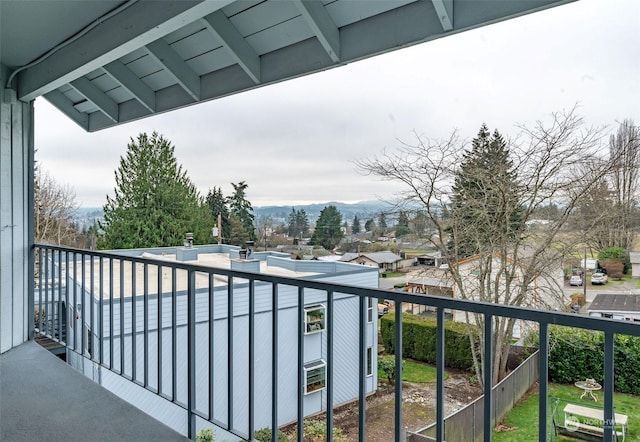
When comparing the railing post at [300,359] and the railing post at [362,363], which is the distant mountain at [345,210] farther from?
the railing post at [362,363]

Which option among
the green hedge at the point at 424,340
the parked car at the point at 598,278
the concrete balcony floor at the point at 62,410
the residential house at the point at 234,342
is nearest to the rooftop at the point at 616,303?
the parked car at the point at 598,278

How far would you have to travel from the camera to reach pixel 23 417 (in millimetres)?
1961

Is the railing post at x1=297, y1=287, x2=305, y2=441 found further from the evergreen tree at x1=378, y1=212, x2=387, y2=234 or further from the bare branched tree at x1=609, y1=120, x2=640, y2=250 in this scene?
the evergreen tree at x1=378, y1=212, x2=387, y2=234

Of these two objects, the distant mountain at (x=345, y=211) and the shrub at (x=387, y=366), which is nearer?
the shrub at (x=387, y=366)

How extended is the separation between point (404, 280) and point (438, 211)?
1.60 metres

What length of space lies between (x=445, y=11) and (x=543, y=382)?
1259mm

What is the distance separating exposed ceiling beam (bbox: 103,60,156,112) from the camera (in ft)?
8.78

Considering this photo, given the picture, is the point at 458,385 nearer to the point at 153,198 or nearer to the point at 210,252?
the point at 210,252

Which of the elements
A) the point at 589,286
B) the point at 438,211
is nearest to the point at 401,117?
the point at 438,211

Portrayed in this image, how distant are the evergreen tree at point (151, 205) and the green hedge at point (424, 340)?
453 inches

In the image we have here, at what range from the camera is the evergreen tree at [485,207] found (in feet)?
25.4

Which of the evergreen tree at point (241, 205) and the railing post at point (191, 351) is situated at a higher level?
the evergreen tree at point (241, 205)

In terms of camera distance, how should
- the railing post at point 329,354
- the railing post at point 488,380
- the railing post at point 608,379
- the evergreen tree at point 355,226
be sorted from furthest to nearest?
1. the evergreen tree at point 355,226
2. the railing post at point 329,354
3. the railing post at point 488,380
4. the railing post at point 608,379

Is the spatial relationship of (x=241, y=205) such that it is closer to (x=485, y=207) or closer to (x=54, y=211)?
(x=54, y=211)
